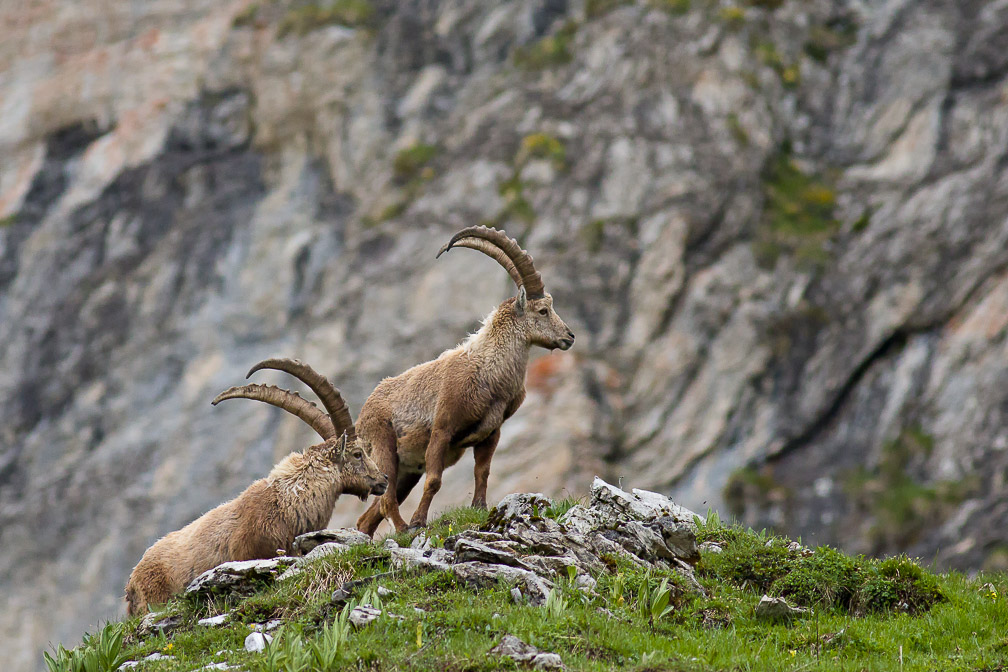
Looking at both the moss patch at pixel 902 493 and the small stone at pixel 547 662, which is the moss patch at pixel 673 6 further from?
the small stone at pixel 547 662

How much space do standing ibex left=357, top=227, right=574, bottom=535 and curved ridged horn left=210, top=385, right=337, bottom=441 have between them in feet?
1.51

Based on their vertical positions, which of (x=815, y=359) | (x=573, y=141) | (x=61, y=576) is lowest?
(x=61, y=576)

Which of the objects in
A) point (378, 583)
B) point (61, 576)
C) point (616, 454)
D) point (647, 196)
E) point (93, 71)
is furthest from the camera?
point (93, 71)

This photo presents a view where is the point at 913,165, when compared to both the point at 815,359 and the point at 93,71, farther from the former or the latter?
the point at 93,71

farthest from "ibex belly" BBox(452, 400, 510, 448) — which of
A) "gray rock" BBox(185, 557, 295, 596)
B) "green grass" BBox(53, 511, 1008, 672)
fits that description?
"gray rock" BBox(185, 557, 295, 596)

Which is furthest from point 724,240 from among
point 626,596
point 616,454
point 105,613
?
point 626,596

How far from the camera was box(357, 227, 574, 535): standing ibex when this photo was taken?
12.2m

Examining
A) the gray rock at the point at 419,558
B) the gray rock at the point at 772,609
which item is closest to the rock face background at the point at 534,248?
the gray rock at the point at 772,609

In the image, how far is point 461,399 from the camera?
12.2 m

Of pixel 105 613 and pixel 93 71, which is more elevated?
pixel 93 71

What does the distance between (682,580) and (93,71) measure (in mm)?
35373

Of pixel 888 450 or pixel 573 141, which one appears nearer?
pixel 888 450

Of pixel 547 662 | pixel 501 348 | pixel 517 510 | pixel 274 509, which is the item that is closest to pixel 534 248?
pixel 501 348

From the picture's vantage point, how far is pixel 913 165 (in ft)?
99.2
